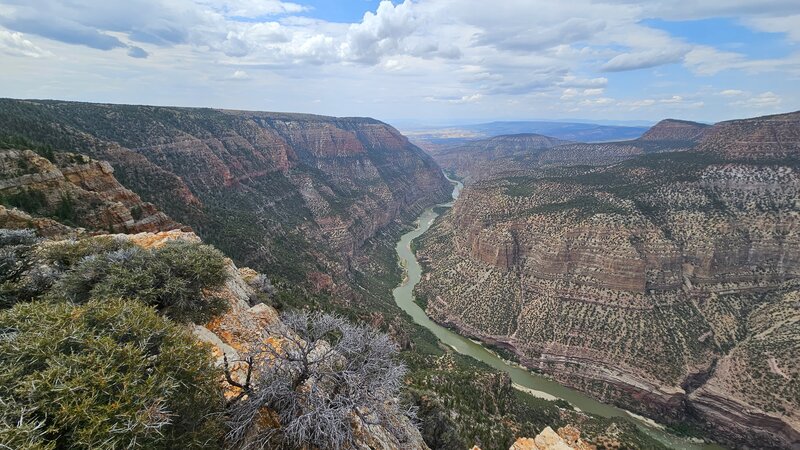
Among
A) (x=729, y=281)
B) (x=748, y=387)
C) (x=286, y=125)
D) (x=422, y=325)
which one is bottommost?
(x=422, y=325)

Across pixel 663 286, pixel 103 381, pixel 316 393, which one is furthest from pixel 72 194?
pixel 663 286

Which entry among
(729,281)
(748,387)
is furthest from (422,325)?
(729,281)

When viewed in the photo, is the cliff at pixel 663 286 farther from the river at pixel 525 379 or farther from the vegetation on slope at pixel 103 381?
the vegetation on slope at pixel 103 381

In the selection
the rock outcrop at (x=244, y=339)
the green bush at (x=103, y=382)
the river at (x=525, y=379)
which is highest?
the green bush at (x=103, y=382)

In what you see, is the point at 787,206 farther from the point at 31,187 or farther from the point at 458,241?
the point at 31,187

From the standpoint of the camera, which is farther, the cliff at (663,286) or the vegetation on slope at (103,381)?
the cliff at (663,286)

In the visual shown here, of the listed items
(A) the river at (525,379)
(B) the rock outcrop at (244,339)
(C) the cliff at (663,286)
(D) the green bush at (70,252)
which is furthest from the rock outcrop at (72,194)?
(C) the cliff at (663,286)

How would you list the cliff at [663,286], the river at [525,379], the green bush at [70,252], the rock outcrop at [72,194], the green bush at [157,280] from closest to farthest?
the green bush at [157,280]
the green bush at [70,252]
the rock outcrop at [72,194]
the river at [525,379]
the cliff at [663,286]

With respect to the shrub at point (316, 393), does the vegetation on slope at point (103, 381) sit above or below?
above

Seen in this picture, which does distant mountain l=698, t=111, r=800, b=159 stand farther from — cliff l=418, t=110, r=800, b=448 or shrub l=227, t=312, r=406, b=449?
shrub l=227, t=312, r=406, b=449
